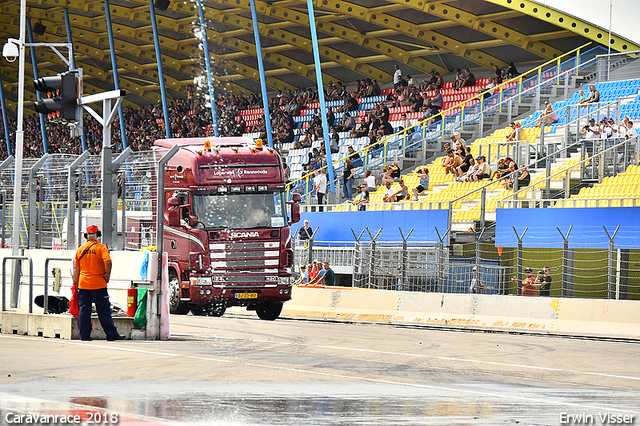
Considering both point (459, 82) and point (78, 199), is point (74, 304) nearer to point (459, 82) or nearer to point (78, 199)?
point (78, 199)

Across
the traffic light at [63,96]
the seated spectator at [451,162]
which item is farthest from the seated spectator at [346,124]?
the traffic light at [63,96]

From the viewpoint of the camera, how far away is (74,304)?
563 inches

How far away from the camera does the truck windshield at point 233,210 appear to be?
67.8 feet

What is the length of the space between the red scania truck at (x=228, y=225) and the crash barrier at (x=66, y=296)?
4.22 meters

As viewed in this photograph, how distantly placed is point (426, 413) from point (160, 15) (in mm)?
47151

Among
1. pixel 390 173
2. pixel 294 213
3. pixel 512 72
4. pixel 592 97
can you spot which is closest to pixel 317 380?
pixel 294 213

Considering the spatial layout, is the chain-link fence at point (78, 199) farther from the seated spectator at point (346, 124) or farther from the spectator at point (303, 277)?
the seated spectator at point (346, 124)

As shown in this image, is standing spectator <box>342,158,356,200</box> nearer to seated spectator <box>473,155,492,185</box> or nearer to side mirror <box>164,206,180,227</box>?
seated spectator <box>473,155,492,185</box>

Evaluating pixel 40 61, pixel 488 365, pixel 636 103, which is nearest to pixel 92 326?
pixel 488 365

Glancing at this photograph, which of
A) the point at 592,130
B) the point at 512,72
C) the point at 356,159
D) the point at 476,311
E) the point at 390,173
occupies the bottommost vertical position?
the point at 476,311

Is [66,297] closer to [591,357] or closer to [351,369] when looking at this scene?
[351,369]

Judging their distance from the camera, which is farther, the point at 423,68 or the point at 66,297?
the point at 423,68

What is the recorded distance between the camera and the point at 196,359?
11852 millimetres

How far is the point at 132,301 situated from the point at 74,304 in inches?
33.4
